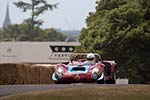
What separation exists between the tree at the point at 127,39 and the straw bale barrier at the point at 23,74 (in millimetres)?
6638

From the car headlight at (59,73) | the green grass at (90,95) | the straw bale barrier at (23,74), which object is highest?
the car headlight at (59,73)

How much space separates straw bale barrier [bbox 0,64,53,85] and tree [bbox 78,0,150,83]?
6.64 metres

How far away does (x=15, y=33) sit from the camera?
390 feet

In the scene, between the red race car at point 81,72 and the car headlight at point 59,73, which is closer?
the red race car at point 81,72

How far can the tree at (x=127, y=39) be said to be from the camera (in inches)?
1662

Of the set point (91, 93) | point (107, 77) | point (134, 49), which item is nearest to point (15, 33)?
point (134, 49)

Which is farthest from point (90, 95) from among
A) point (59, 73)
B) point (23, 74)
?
point (23, 74)

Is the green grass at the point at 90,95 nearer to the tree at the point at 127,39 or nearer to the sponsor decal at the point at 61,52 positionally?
the tree at the point at 127,39

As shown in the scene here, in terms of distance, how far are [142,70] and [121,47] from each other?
248 centimetres

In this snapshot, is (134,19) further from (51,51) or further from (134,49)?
(51,51)

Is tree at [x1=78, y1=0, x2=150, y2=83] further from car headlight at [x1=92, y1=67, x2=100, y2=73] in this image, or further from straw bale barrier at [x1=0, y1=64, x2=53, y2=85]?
car headlight at [x1=92, y1=67, x2=100, y2=73]

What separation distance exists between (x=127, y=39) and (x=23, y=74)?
1044cm

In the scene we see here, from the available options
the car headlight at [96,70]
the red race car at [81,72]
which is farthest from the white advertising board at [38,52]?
the car headlight at [96,70]

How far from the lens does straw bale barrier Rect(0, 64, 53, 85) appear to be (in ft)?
111
